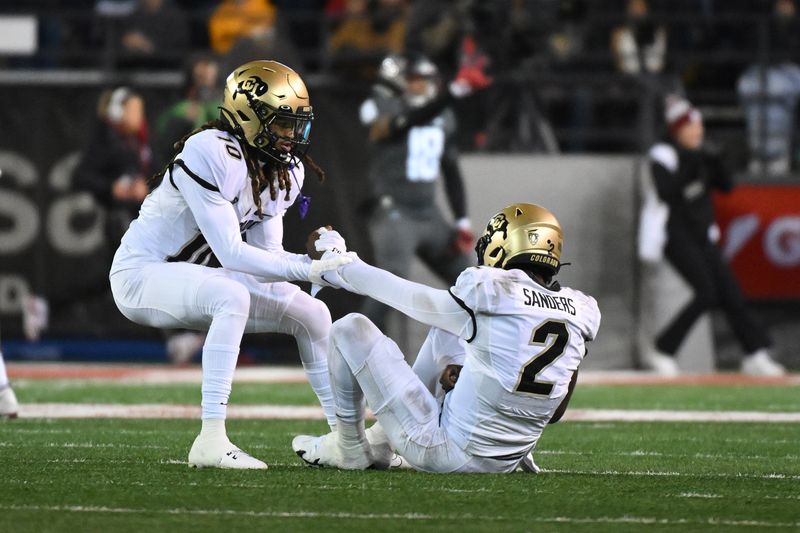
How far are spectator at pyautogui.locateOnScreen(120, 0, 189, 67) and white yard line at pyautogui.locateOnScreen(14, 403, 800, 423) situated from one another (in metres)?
4.81

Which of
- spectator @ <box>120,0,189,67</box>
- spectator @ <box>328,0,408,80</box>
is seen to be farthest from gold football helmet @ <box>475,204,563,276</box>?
spectator @ <box>120,0,189,67</box>

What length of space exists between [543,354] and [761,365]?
718 cm

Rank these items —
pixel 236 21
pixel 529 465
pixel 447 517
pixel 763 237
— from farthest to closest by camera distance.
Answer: pixel 236 21, pixel 763 237, pixel 529 465, pixel 447 517

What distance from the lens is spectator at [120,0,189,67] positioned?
13086 millimetres

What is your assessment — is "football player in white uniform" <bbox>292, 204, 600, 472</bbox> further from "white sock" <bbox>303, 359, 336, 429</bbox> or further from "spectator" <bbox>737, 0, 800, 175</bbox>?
"spectator" <bbox>737, 0, 800, 175</bbox>

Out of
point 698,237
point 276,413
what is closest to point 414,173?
point 698,237

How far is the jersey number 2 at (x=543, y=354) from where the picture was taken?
534 centimetres

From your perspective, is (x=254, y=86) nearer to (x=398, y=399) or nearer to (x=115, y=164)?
(x=398, y=399)

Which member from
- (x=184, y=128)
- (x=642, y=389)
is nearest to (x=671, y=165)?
(x=642, y=389)

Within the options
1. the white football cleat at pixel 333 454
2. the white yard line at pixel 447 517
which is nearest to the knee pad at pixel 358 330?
the white football cleat at pixel 333 454

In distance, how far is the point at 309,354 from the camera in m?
6.03

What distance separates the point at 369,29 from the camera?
44.0 ft

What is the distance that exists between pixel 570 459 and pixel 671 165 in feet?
19.8

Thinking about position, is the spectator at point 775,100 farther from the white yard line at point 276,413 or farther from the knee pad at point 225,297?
the knee pad at point 225,297
